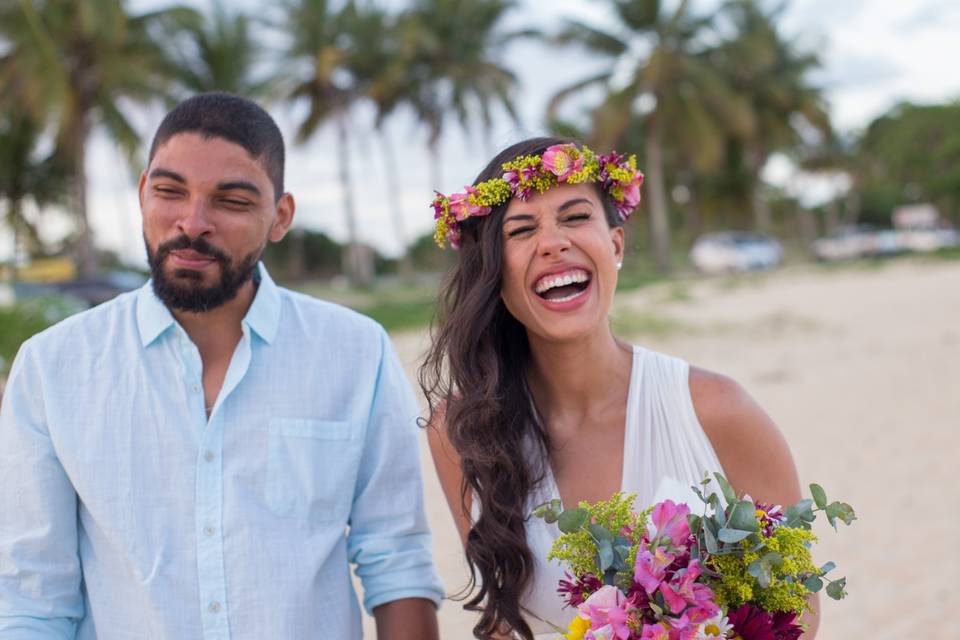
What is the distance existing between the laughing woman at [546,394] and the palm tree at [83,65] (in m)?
21.8

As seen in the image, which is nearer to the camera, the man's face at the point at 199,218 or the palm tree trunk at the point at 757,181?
the man's face at the point at 199,218

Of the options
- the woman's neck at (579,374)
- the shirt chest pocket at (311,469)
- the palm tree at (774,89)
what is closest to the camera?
the shirt chest pocket at (311,469)

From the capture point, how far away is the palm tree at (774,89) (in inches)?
1362

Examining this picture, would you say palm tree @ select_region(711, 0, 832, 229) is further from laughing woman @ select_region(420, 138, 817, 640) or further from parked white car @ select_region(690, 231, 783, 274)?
laughing woman @ select_region(420, 138, 817, 640)

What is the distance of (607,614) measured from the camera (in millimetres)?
1795

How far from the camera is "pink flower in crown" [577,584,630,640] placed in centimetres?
177

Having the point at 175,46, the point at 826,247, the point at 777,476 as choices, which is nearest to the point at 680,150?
the point at 826,247

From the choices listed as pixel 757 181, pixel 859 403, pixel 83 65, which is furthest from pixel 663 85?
pixel 859 403

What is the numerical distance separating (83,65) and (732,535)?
85.1 feet

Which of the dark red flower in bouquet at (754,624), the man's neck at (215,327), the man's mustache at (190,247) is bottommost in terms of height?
the dark red flower in bouquet at (754,624)

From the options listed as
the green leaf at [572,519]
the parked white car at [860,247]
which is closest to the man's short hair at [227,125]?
the green leaf at [572,519]

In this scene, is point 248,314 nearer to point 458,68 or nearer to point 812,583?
point 812,583

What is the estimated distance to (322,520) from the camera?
255 centimetres

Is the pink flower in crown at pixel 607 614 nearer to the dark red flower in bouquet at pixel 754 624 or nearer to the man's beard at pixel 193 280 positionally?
the dark red flower in bouquet at pixel 754 624
